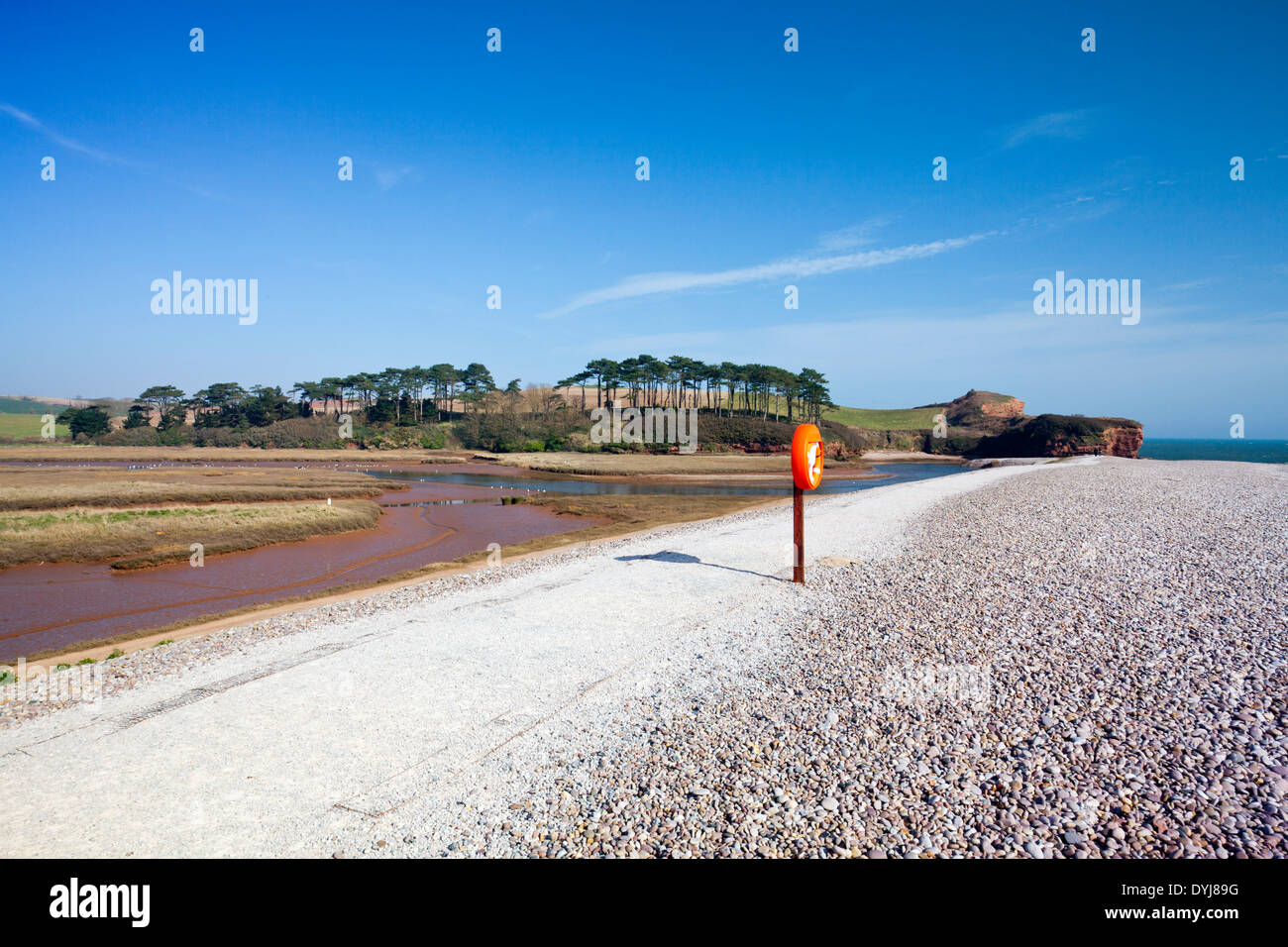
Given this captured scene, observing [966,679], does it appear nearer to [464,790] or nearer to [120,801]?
[464,790]

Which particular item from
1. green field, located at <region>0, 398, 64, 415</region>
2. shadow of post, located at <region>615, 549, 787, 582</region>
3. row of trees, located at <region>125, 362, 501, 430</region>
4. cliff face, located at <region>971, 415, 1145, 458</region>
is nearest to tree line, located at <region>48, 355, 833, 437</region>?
row of trees, located at <region>125, 362, 501, 430</region>

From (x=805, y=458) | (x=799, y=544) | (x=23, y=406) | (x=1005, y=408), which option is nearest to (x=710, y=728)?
(x=799, y=544)

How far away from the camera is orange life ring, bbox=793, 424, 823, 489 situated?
12.0 metres

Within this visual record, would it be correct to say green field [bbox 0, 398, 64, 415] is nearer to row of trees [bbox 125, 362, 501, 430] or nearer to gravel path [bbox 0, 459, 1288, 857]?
row of trees [bbox 125, 362, 501, 430]

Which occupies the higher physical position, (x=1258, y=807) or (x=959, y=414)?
(x=959, y=414)

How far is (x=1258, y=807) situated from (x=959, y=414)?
150 m

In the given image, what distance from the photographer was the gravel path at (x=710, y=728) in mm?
4219

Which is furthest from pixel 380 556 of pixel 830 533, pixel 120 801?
pixel 120 801

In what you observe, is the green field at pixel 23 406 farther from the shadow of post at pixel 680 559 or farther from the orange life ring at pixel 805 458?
the orange life ring at pixel 805 458

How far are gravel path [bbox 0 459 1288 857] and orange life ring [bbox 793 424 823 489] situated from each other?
83.6 inches

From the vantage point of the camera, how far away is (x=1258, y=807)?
4270 mm

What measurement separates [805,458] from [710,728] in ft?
24.1

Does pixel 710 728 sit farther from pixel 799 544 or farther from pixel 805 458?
pixel 805 458

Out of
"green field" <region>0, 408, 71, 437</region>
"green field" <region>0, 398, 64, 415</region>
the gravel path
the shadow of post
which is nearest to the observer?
the gravel path
